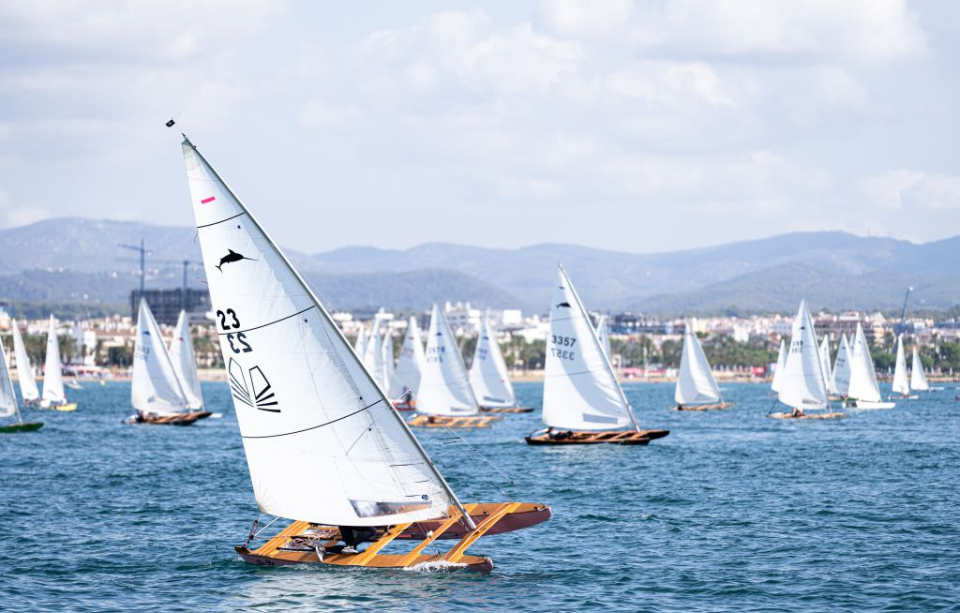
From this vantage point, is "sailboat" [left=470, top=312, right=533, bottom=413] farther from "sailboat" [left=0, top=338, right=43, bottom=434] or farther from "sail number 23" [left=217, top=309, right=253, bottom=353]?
"sail number 23" [left=217, top=309, right=253, bottom=353]

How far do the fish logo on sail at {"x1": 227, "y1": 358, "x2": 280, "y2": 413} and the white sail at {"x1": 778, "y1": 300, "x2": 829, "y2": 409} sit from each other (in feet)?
225

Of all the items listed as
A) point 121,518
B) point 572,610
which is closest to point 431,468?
point 572,610

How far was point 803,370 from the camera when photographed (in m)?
97.2

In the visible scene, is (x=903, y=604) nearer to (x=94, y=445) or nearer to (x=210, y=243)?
(x=210, y=243)

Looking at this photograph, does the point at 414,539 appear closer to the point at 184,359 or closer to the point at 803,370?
the point at 184,359

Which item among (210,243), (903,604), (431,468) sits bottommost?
(903,604)

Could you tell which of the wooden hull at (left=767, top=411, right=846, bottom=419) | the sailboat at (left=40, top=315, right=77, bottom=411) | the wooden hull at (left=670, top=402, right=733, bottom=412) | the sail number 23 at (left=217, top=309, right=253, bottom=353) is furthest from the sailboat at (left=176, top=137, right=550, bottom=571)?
the wooden hull at (left=670, top=402, right=733, bottom=412)

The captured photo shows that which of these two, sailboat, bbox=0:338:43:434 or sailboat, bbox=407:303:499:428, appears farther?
sailboat, bbox=407:303:499:428

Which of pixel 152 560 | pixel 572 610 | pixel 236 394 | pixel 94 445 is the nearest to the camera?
→ pixel 572 610

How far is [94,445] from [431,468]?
50697mm

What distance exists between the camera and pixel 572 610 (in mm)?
29172

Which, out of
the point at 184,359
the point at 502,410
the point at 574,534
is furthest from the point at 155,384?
the point at 574,534

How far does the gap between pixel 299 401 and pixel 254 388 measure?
101 centimetres

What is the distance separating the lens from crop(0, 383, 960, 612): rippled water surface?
30.3m
